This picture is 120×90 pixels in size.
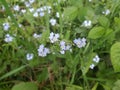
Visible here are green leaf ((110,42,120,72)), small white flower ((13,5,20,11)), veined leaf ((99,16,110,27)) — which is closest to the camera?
green leaf ((110,42,120,72))

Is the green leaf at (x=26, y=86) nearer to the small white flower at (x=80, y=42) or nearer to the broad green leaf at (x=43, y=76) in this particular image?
the broad green leaf at (x=43, y=76)

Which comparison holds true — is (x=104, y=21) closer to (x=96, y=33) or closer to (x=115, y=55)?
(x=96, y=33)

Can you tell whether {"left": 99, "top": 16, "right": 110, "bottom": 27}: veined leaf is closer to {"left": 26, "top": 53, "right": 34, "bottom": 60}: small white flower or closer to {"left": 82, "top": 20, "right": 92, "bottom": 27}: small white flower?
{"left": 82, "top": 20, "right": 92, "bottom": 27}: small white flower

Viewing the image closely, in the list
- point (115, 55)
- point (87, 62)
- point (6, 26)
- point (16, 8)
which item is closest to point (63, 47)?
point (87, 62)

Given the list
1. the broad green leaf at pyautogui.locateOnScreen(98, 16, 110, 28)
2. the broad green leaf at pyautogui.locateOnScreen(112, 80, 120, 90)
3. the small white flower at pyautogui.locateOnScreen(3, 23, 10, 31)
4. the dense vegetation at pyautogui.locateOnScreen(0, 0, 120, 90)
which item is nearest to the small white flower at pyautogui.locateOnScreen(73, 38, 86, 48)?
the dense vegetation at pyautogui.locateOnScreen(0, 0, 120, 90)

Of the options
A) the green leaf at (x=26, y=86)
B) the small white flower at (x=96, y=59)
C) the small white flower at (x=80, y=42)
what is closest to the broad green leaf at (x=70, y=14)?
the small white flower at (x=80, y=42)

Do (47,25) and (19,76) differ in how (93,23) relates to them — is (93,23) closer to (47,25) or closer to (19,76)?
(47,25)
